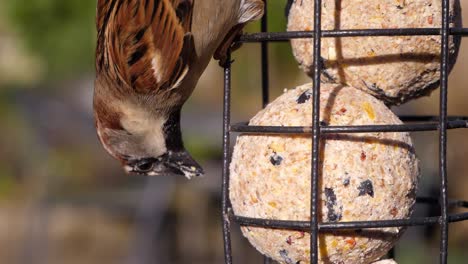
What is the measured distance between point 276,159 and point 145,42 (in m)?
0.61

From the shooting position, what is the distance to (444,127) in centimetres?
173

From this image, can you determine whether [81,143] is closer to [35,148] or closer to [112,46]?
[35,148]

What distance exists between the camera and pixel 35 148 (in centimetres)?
523

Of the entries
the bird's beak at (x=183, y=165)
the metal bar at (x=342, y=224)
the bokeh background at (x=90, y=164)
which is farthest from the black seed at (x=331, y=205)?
the bokeh background at (x=90, y=164)

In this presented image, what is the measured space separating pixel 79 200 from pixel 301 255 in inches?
131

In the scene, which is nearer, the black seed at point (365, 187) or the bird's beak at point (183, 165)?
the black seed at point (365, 187)

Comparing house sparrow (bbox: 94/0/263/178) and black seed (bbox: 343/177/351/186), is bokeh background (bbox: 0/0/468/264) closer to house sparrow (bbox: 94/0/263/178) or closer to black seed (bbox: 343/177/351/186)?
house sparrow (bbox: 94/0/263/178)

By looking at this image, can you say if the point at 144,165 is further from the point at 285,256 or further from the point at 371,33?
the point at 371,33

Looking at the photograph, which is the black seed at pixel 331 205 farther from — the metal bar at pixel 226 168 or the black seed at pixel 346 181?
the metal bar at pixel 226 168

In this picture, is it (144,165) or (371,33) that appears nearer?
(371,33)

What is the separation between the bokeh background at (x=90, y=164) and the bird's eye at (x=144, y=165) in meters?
1.24

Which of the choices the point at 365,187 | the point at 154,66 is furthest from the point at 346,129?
the point at 154,66

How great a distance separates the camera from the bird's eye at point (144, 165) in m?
2.42

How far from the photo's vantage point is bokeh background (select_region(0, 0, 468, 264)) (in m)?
3.96
